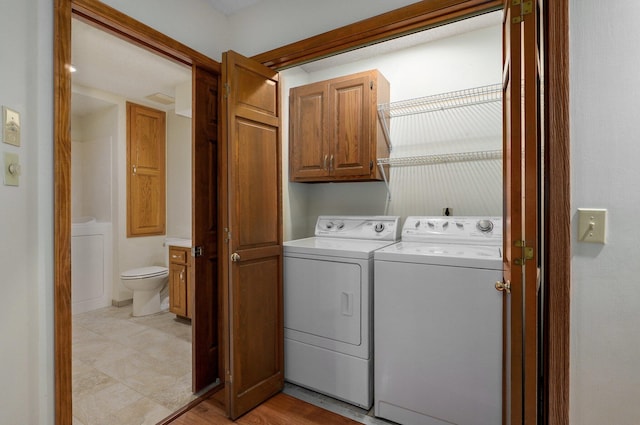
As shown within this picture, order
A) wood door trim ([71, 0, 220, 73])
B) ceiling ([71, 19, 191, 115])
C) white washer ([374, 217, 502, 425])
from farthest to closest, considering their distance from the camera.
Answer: ceiling ([71, 19, 191, 115]), white washer ([374, 217, 502, 425]), wood door trim ([71, 0, 220, 73])

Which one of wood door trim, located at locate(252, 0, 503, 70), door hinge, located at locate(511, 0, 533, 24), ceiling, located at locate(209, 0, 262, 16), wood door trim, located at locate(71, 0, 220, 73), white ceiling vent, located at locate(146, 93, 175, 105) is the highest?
ceiling, located at locate(209, 0, 262, 16)

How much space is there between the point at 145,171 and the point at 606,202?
4.33 metres

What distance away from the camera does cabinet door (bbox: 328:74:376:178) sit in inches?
95.7

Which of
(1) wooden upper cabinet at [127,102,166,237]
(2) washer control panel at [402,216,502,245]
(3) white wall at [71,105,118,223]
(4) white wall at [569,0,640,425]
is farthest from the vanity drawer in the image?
(4) white wall at [569,0,640,425]

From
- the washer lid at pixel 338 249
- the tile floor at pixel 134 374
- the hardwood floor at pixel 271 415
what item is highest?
the washer lid at pixel 338 249

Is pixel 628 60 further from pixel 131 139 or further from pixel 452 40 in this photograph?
pixel 131 139

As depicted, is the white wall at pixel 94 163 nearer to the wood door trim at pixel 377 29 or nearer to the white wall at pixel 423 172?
the white wall at pixel 423 172

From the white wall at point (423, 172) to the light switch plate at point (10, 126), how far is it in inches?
68.8

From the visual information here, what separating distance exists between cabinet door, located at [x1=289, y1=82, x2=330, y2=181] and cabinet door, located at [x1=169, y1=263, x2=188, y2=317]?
1.63m

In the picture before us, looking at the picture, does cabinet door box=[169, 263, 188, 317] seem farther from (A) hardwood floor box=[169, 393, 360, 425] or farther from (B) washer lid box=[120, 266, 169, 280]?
(A) hardwood floor box=[169, 393, 360, 425]

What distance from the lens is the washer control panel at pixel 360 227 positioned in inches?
96.8

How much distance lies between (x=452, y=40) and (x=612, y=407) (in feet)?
7.85

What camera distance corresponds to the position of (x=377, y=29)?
66.1 inches

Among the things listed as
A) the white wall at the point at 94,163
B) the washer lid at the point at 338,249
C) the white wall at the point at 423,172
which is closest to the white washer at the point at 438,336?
the washer lid at the point at 338,249
